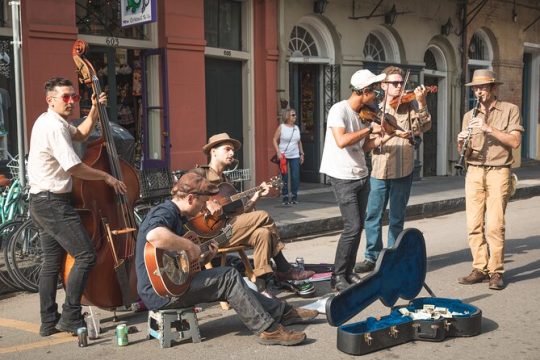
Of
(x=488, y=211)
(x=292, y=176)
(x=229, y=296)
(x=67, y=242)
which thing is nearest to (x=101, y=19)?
(x=292, y=176)

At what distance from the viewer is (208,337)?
5.12 meters

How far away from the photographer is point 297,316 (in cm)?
527

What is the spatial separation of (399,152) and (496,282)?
5.08ft

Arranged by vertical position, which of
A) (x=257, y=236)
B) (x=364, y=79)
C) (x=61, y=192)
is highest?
(x=364, y=79)

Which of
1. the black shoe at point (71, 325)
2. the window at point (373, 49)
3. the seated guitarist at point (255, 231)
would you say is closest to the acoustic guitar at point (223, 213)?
the seated guitarist at point (255, 231)

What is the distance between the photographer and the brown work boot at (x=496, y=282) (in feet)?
20.6

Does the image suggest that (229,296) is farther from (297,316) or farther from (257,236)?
(257,236)

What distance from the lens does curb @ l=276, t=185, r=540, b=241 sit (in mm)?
9695

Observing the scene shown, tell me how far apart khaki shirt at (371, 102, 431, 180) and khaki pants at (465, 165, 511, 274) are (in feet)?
2.14

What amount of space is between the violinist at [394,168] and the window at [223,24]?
603 cm

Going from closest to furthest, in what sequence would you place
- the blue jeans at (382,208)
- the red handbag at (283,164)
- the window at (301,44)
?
the blue jeans at (382,208)
the red handbag at (283,164)
the window at (301,44)

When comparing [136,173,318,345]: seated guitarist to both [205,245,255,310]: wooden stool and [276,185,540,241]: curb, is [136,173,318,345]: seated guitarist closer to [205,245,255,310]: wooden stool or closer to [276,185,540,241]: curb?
[205,245,255,310]: wooden stool

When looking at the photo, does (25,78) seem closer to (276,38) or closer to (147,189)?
(147,189)

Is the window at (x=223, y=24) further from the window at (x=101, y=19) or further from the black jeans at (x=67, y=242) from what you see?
the black jeans at (x=67, y=242)
